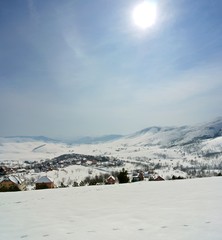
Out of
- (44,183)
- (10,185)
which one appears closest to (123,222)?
(44,183)

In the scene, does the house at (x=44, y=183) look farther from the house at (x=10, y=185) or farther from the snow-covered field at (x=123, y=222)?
the snow-covered field at (x=123, y=222)

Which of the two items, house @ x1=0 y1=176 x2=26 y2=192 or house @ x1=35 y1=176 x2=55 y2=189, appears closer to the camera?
house @ x1=0 y1=176 x2=26 y2=192

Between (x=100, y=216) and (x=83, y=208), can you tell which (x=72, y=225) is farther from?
(x=83, y=208)

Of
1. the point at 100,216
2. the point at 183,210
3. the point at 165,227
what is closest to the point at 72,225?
the point at 100,216

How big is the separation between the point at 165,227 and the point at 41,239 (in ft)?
6.78

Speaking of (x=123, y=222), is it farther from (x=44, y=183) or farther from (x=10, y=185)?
(x=10, y=185)

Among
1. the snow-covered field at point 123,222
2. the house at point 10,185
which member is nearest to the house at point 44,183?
the house at point 10,185

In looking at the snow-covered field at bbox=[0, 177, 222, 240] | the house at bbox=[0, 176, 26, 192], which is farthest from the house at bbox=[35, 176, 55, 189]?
the snow-covered field at bbox=[0, 177, 222, 240]

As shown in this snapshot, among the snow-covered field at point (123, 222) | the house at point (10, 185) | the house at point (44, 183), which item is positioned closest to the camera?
the snow-covered field at point (123, 222)

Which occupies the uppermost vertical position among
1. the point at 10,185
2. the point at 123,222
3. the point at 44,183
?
the point at 44,183

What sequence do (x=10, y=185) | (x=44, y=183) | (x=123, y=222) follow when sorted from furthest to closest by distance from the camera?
(x=10, y=185), (x=44, y=183), (x=123, y=222)

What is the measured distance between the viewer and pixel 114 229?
4559 mm

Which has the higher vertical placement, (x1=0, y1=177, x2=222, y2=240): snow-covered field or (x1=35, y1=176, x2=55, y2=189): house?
(x1=35, y1=176, x2=55, y2=189): house

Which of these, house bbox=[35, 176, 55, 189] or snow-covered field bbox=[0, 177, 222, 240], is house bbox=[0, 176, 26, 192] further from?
snow-covered field bbox=[0, 177, 222, 240]
